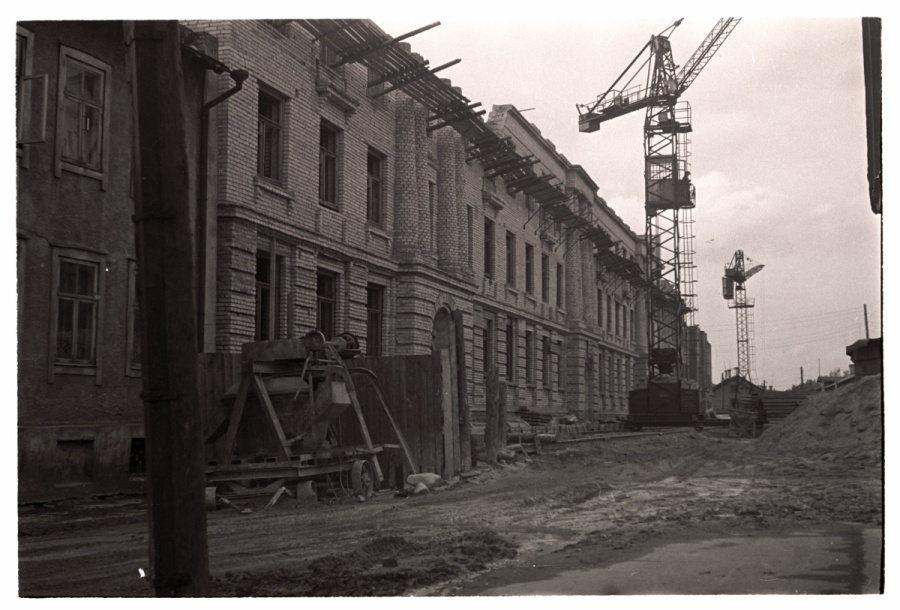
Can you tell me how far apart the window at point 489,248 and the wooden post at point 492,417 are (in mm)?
8483

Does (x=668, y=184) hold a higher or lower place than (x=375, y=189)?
lower

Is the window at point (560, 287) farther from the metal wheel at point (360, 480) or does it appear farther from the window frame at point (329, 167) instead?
the metal wheel at point (360, 480)

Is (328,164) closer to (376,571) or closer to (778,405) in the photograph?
(376,571)

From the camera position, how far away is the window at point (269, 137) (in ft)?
48.2

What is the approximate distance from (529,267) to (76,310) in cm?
1805

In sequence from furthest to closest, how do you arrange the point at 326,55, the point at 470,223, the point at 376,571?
1. the point at 470,223
2. the point at 326,55
3. the point at 376,571

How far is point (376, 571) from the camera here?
635 centimetres

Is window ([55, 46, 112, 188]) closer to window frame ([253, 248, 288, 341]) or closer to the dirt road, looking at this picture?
window frame ([253, 248, 288, 341])

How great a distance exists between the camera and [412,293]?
19141mm

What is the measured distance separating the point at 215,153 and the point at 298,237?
98.5 inches

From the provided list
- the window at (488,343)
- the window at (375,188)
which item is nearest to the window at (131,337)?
the window at (375,188)

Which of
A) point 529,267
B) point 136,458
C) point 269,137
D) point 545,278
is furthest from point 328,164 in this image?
point 545,278

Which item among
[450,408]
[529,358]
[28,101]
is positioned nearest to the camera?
[28,101]

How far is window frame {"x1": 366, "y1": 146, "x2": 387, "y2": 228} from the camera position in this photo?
60.2ft
